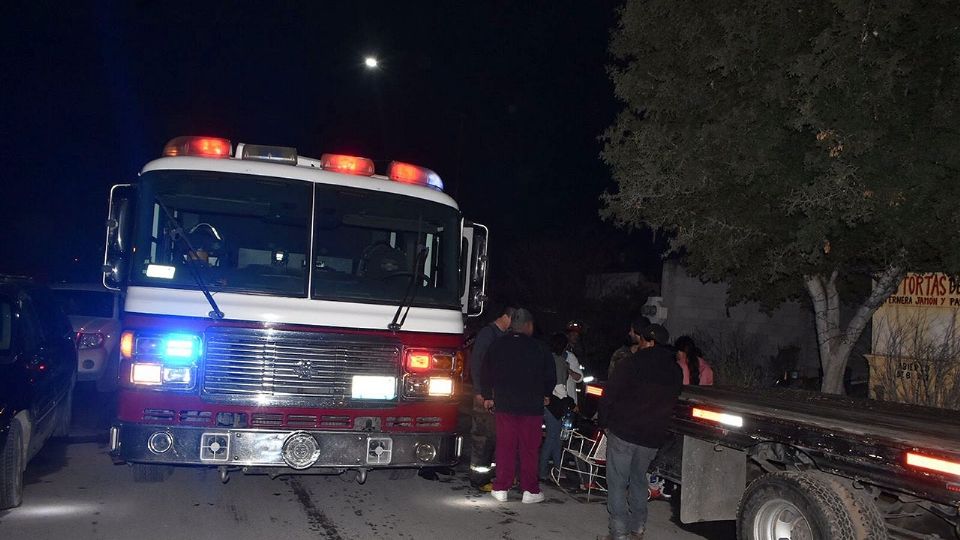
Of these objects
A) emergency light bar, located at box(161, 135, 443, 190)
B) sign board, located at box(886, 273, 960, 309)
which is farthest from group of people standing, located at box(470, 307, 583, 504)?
sign board, located at box(886, 273, 960, 309)

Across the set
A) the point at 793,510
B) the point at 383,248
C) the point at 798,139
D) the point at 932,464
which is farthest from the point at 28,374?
the point at 798,139

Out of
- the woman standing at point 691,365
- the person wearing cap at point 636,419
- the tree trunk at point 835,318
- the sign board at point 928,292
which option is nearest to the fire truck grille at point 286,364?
the person wearing cap at point 636,419

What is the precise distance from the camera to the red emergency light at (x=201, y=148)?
247 inches

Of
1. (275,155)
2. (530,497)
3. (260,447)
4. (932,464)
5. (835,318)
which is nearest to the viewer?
(932,464)

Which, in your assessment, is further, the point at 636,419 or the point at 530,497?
the point at 530,497

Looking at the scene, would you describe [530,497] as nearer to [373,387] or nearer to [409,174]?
[373,387]

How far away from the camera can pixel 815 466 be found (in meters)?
5.05

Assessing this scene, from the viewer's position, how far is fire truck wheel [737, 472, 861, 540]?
15.3ft

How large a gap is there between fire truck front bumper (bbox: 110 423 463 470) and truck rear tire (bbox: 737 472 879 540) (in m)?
2.57

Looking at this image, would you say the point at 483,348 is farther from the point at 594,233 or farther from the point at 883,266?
the point at 594,233

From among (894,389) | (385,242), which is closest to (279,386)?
(385,242)

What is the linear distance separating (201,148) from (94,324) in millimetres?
6946

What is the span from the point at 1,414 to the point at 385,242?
3.11 meters

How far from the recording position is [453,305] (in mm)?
6695
